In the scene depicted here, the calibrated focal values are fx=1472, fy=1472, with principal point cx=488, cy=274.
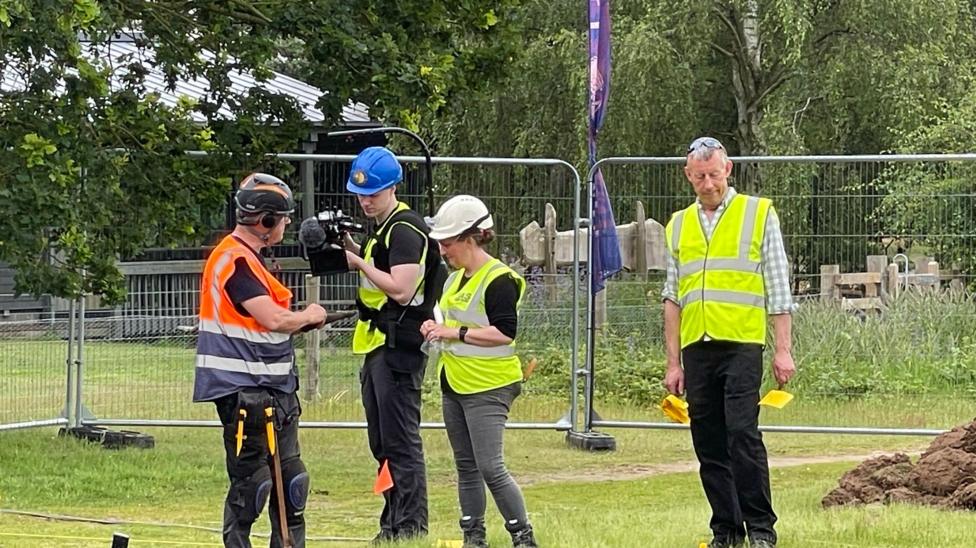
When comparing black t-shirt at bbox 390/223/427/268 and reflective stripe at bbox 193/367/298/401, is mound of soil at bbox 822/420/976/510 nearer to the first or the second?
black t-shirt at bbox 390/223/427/268

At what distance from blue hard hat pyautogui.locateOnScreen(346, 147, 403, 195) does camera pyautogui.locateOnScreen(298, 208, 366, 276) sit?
0.77 ft

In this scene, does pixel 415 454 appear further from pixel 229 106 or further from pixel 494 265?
pixel 229 106

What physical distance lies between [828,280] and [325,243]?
20.0 ft

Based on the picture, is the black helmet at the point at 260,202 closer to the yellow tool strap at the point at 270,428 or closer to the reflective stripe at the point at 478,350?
the yellow tool strap at the point at 270,428

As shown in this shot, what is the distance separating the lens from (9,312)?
1277 cm

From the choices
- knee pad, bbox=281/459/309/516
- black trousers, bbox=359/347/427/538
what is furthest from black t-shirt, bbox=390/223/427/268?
knee pad, bbox=281/459/309/516

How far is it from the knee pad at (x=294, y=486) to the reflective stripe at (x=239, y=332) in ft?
2.06

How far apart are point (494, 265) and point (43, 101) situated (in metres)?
4.21

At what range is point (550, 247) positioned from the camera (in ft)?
43.5

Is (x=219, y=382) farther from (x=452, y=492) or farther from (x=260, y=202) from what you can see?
(x=452, y=492)

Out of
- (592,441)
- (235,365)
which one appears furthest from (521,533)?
(592,441)

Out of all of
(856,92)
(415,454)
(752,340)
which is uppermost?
(856,92)

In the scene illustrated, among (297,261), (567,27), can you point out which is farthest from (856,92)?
(297,261)

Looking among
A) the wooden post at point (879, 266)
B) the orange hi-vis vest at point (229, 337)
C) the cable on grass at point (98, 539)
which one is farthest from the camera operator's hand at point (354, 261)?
the wooden post at point (879, 266)
